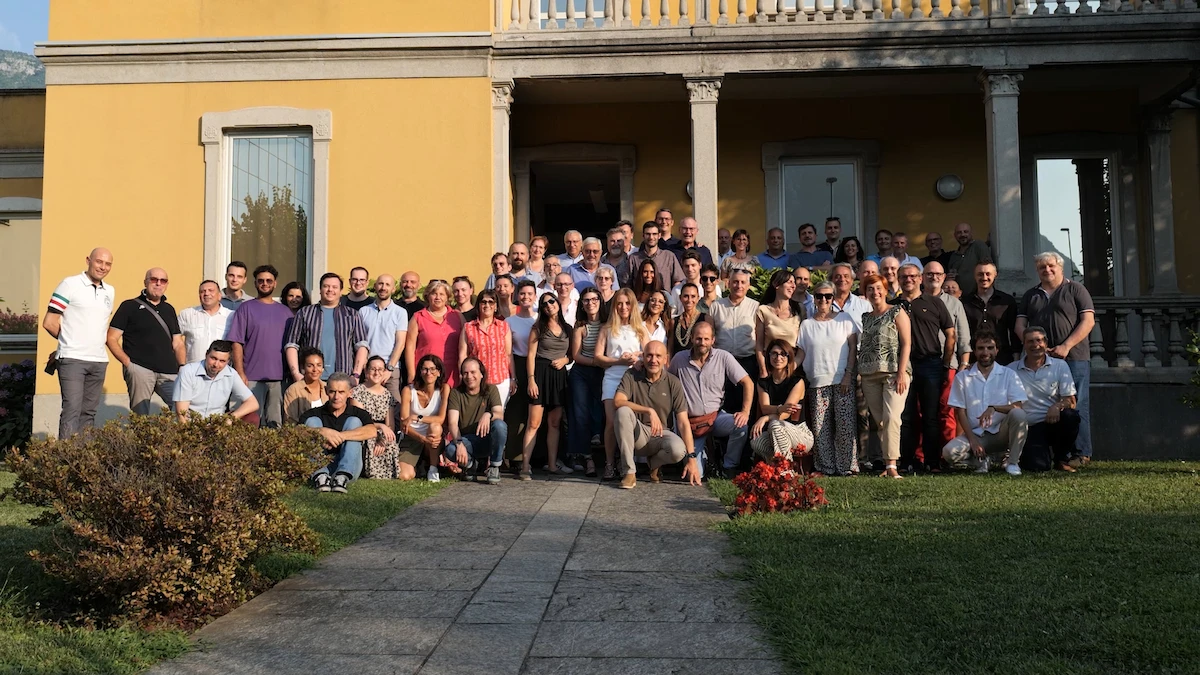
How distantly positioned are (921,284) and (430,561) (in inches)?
214

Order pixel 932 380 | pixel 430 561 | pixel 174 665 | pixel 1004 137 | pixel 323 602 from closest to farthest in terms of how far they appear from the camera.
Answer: pixel 174 665, pixel 323 602, pixel 430 561, pixel 932 380, pixel 1004 137

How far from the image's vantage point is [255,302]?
929 centimetres

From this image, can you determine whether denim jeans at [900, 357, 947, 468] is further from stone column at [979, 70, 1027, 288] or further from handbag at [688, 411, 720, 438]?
stone column at [979, 70, 1027, 288]

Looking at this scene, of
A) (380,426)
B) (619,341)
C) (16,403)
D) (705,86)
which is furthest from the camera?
(16,403)

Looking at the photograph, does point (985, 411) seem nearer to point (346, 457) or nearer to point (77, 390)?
point (346, 457)

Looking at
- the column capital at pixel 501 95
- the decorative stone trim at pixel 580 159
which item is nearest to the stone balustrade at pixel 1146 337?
the decorative stone trim at pixel 580 159

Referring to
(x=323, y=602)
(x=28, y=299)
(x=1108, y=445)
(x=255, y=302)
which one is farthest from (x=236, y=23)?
(x=1108, y=445)

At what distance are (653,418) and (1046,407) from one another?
3.29 meters

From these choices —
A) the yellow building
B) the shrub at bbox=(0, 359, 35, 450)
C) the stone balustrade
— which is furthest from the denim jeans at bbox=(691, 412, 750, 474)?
the shrub at bbox=(0, 359, 35, 450)

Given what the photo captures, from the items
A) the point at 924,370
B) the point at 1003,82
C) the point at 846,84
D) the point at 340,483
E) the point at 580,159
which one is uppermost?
the point at 846,84

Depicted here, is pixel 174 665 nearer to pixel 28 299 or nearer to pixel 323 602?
pixel 323 602

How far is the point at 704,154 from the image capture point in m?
12.1

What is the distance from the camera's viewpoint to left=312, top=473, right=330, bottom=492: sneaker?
7.70 meters

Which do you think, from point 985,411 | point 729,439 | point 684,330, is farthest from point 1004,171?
point 729,439
